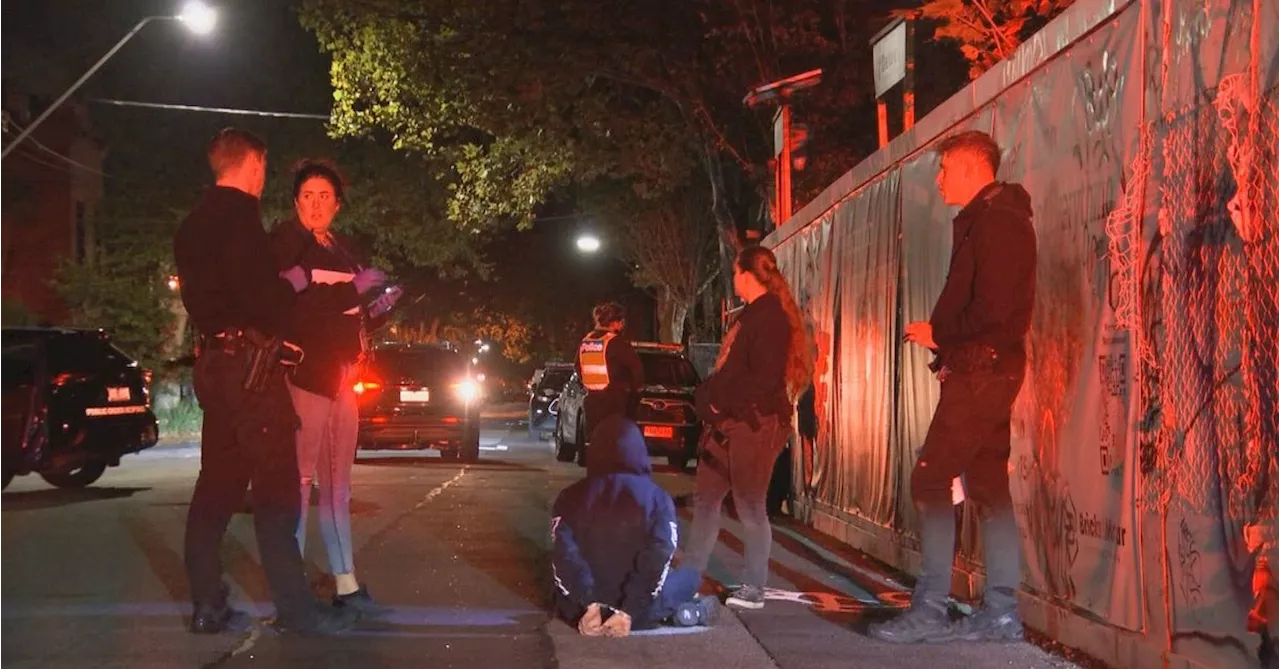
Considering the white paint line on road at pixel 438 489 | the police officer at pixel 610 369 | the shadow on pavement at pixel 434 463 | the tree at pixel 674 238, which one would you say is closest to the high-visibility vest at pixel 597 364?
the police officer at pixel 610 369

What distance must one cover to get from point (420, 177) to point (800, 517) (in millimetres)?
25684

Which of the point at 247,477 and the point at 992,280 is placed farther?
the point at 247,477

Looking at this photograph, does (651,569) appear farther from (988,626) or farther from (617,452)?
(988,626)

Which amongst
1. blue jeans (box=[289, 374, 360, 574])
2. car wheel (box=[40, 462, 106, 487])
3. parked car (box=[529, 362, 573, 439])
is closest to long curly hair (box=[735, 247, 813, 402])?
blue jeans (box=[289, 374, 360, 574])

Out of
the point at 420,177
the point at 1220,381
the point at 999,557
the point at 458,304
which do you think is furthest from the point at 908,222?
the point at 458,304

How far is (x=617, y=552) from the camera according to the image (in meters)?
5.90

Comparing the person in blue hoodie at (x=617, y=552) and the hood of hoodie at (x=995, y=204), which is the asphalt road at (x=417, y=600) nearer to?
the person in blue hoodie at (x=617, y=552)

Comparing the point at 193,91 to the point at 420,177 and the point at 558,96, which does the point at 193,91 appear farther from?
the point at 558,96

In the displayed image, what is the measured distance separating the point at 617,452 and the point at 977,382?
160 cm

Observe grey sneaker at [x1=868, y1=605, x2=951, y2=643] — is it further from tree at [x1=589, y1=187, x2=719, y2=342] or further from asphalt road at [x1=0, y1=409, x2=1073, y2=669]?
tree at [x1=589, y1=187, x2=719, y2=342]

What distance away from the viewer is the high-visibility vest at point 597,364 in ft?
28.2

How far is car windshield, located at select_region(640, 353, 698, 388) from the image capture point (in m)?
18.5

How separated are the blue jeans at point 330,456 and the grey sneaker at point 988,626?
2659 mm

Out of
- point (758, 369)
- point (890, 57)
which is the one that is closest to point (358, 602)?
point (758, 369)
